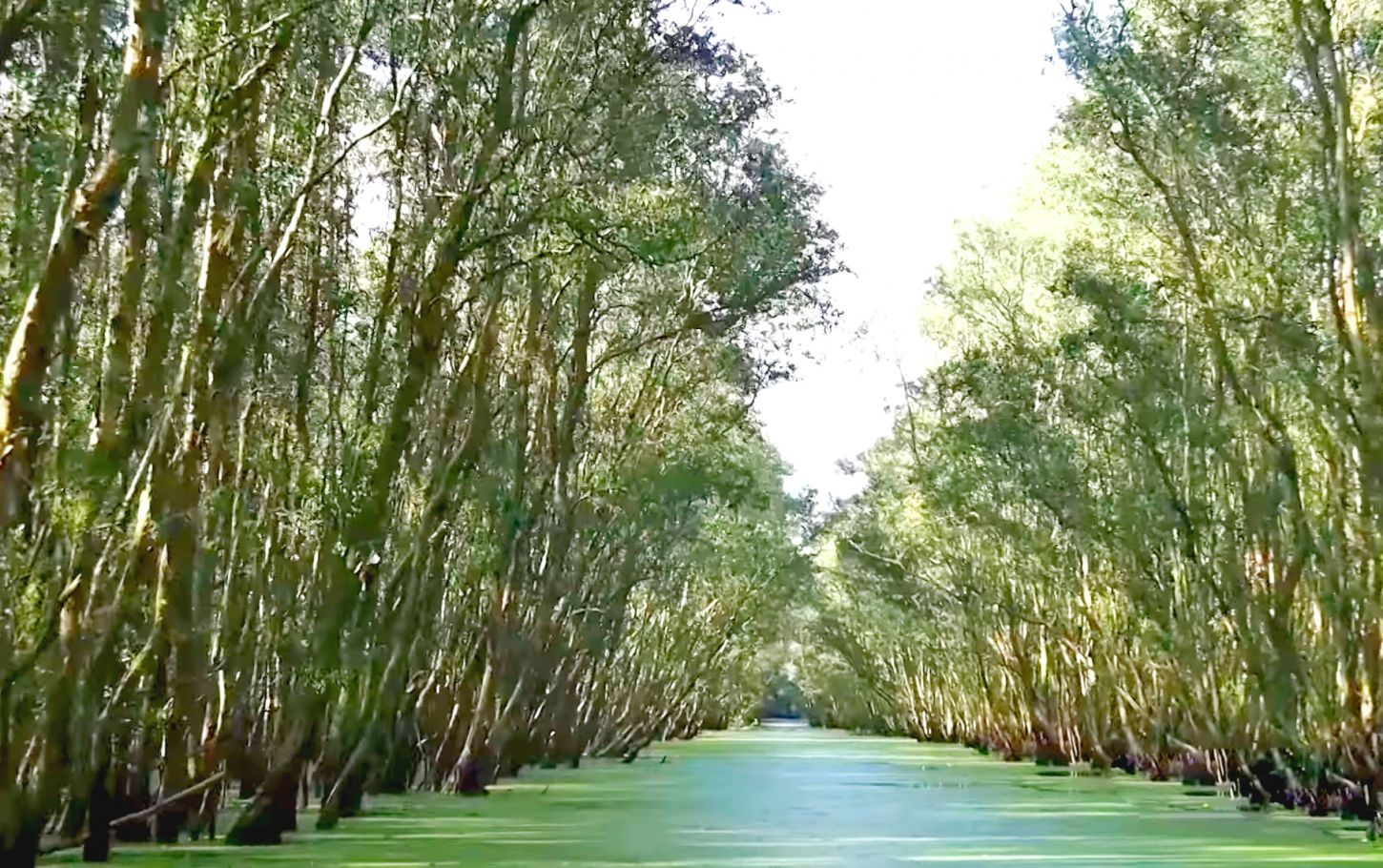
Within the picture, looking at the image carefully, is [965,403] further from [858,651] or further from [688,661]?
[858,651]

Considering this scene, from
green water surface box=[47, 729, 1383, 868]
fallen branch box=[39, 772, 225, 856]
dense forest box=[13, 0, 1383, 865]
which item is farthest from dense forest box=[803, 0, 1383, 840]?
fallen branch box=[39, 772, 225, 856]

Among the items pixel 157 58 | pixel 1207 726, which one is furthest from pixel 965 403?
pixel 157 58

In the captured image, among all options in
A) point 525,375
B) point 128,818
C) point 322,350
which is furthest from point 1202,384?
point 128,818

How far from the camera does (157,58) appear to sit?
5.57 meters

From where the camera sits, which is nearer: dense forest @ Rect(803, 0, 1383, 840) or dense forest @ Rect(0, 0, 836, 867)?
dense forest @ Rect(0, 0, 836, 867)

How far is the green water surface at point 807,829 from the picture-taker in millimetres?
8641

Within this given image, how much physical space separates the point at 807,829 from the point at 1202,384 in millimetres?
4954

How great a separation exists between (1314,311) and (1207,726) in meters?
3.99

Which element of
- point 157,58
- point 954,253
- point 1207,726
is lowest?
point 1207,726

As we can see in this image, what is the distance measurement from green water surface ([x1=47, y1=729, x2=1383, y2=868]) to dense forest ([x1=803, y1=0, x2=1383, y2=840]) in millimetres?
988

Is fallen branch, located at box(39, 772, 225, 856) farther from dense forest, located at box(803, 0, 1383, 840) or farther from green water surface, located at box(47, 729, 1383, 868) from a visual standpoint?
dense forest, located at box(803, 0, 1383, 840)

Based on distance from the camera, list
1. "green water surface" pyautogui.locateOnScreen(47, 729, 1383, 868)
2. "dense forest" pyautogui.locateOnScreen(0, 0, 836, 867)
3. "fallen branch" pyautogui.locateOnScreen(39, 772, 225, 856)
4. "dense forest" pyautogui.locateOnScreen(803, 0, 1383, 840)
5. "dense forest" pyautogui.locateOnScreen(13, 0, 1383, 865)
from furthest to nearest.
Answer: "dense forest" pyautogui.locateOnScreen(803, 0, 1383, 840) → "green water surface" pyautogui.locateOnScreen(47, 729, 1383, 868) → "fallen branch" pyautogui.locateOnScreen(39, 772, 225, 856) → "dense forest" pyautogui.locateOnScreen(13, 0, 1383, 865) → "dense forest" pyautogui.locateOnScreen(0, 0, 836, 867)

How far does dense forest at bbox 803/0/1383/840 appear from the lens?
10.8m

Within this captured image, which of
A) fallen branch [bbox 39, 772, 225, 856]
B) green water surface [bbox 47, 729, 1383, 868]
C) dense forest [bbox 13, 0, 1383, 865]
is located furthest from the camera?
green water surface [bbox 47, 729, 1383, 868]
